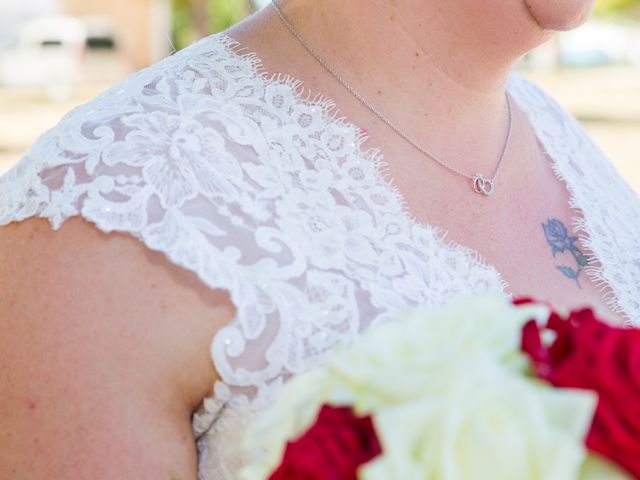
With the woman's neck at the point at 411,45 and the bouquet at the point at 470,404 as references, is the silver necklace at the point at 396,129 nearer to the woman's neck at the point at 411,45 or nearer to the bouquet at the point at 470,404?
the woman's neck at the point at 411,45

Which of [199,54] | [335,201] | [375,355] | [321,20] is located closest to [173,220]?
[335,201]

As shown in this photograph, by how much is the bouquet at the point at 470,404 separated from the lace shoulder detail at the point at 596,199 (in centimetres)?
131

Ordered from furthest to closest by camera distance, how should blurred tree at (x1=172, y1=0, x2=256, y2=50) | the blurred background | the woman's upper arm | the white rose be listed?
blurred tree at (x1=172, y1=0, x2=256, y2=50) → the blurred background → the woman's upper arm → the white rose

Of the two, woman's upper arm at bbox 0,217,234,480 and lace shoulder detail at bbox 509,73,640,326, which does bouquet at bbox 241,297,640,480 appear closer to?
woman's upper arm at bbox 0,217,234,480

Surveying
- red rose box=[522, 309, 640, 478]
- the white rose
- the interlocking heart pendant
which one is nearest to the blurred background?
the interlocking heart pendant

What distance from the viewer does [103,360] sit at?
63.6 inches

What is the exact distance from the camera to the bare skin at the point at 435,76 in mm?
2080

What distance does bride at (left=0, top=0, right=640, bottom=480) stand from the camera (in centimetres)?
163

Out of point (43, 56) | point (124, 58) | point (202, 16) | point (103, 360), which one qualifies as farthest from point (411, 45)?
point (124, 58)

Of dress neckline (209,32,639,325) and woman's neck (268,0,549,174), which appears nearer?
dress neckline (209,32,639,325)

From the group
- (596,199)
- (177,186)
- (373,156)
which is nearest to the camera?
(177,186)

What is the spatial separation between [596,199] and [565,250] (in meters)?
0.34

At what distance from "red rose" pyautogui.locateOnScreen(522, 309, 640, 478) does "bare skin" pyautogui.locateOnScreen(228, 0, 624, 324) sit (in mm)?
1049

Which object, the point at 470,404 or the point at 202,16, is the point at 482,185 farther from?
the point at 202,16
